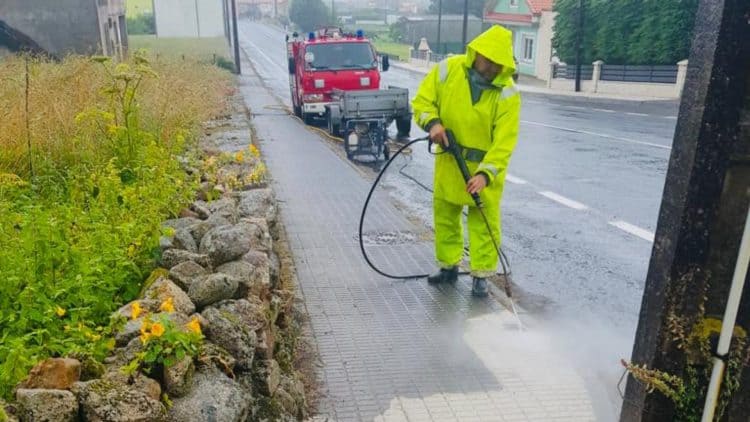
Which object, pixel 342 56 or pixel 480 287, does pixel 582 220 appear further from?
pixel 342 56

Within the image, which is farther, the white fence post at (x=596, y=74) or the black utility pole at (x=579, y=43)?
the black utility pole at (x=579, y=43)

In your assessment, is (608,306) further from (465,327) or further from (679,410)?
(679,410)

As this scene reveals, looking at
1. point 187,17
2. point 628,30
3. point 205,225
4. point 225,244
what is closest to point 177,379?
point 225,244

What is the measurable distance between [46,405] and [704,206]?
2360mm

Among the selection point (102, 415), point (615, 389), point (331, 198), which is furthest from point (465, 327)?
point (331, 198)

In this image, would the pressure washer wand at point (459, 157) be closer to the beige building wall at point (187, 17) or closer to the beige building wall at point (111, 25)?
the beige building wall at point (111, 25)

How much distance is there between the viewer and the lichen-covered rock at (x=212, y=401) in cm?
234

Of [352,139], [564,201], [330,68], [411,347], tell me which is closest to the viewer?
[411,347]

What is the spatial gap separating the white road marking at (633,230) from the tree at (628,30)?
73.8 ft

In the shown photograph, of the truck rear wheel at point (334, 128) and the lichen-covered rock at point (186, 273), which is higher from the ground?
the lichen-covered rock at point (186, 273)

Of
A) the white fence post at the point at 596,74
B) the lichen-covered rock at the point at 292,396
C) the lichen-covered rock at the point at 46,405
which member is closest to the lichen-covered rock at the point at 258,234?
the lichen-covered rock at the point at 292,396

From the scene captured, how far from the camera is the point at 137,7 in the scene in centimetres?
6156

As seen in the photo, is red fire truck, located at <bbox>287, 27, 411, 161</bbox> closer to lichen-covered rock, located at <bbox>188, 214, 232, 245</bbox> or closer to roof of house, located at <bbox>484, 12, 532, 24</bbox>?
lichen-covered rock, located at <bbox>188, 214, 232, 245</bbox>

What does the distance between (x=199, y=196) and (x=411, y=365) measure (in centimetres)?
222
